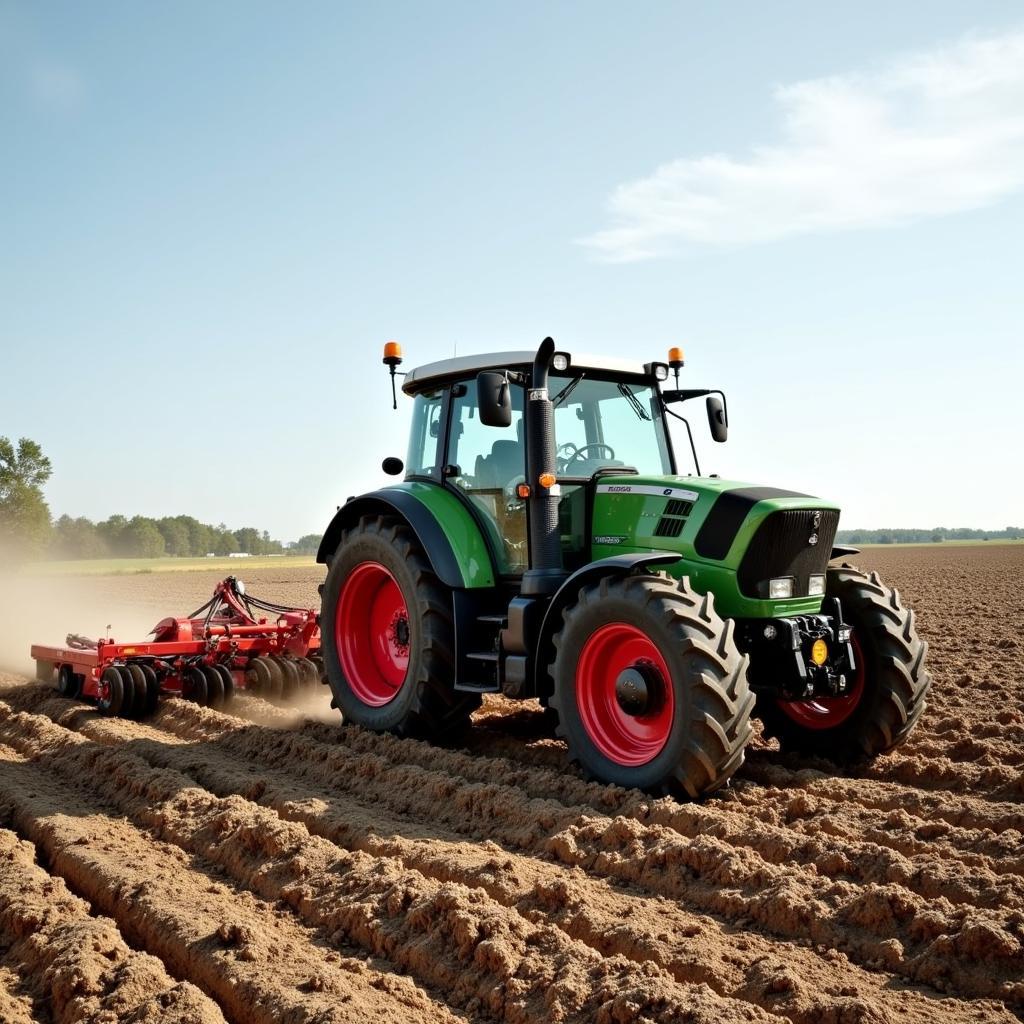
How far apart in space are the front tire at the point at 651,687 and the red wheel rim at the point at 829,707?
1.15m

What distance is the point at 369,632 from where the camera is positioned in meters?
7.32

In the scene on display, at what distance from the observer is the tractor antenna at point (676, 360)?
6.78 meters

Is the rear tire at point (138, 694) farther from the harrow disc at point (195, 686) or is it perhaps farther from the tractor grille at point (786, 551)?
the tractor grille at point (786, 551)

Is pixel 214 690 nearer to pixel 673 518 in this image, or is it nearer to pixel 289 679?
pixel 289 679

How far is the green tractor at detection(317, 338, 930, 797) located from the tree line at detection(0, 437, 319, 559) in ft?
5.82

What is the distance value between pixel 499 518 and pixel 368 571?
1250 millimetres

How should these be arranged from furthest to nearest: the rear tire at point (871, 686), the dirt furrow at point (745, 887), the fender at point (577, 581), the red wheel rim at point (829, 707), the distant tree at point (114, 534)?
the distant tree at point (114, 534) < the red wheel rim at point (829, 707) < the rear tire at point (871, 686) < the fender at point (577, 581) < the dirt furrow at point (745, 887)

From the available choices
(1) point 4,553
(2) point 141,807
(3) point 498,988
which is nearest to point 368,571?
(2) point 141,807

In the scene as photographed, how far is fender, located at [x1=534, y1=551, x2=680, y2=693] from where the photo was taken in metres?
5.20

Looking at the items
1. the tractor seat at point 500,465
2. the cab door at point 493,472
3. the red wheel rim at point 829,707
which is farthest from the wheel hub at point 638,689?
the tractor seat at point 500,465

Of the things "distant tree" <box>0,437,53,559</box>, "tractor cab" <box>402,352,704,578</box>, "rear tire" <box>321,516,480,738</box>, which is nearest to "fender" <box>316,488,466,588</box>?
"rear tire" <box>321,516,480,738</box>

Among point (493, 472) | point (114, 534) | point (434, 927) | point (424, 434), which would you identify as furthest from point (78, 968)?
point (114, 534)

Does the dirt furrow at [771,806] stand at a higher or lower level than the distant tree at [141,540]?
lower

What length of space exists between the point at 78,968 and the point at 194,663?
5102 millimetres
